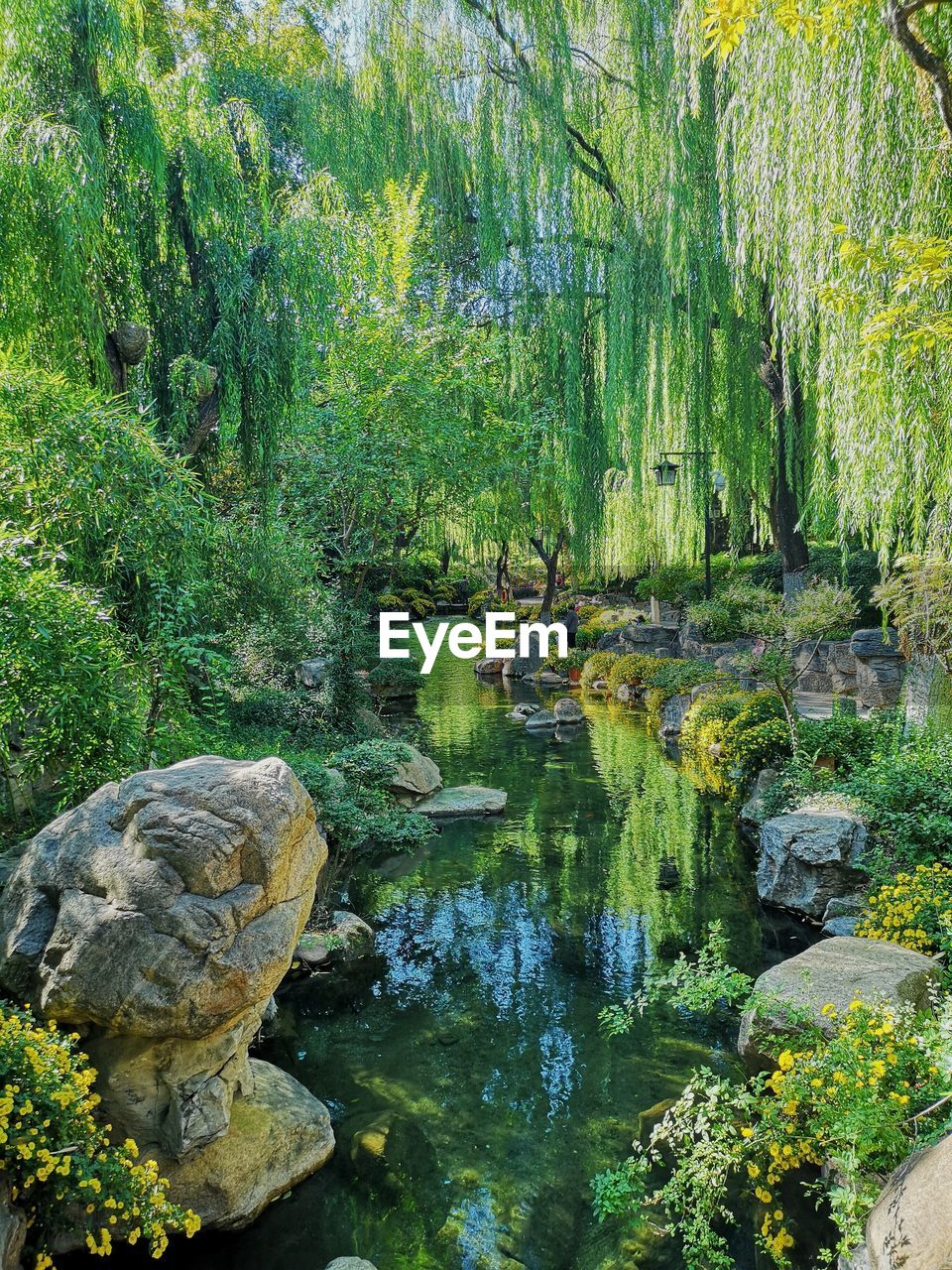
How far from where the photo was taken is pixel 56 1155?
9.82 feet

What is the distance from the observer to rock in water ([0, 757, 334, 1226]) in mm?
3451

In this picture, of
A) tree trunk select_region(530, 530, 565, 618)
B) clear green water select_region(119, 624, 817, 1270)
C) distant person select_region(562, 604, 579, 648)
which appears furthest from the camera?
tree trunk select_region(530, 530, 565, 618)

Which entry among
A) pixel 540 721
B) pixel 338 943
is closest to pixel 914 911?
pixel 338 943

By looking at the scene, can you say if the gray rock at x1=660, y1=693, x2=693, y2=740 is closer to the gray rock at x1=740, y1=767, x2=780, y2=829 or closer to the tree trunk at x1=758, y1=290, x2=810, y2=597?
the tree trunk at x1=758, y1=290, x2=810, y2=597

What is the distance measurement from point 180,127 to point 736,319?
7280 mm

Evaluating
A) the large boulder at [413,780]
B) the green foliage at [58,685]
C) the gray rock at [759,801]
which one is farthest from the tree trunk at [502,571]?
the green foliage at [58,685]

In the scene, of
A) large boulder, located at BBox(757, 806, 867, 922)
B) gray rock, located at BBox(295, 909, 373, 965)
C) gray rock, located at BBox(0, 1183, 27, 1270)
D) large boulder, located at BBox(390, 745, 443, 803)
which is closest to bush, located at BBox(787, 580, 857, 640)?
large boulder, located at BBox(757, 806, 867, 922)

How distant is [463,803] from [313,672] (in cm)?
274

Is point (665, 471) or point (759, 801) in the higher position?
point (665, 471)

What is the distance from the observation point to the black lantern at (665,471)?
12531 millimetres

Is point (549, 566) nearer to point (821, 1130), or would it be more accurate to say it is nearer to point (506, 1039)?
point (506, 1039)

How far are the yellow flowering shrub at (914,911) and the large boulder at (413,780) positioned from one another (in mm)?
5508

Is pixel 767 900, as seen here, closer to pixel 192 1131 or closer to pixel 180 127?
pixel 192 1131

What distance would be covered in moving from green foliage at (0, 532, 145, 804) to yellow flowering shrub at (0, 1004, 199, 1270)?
5.23ft
